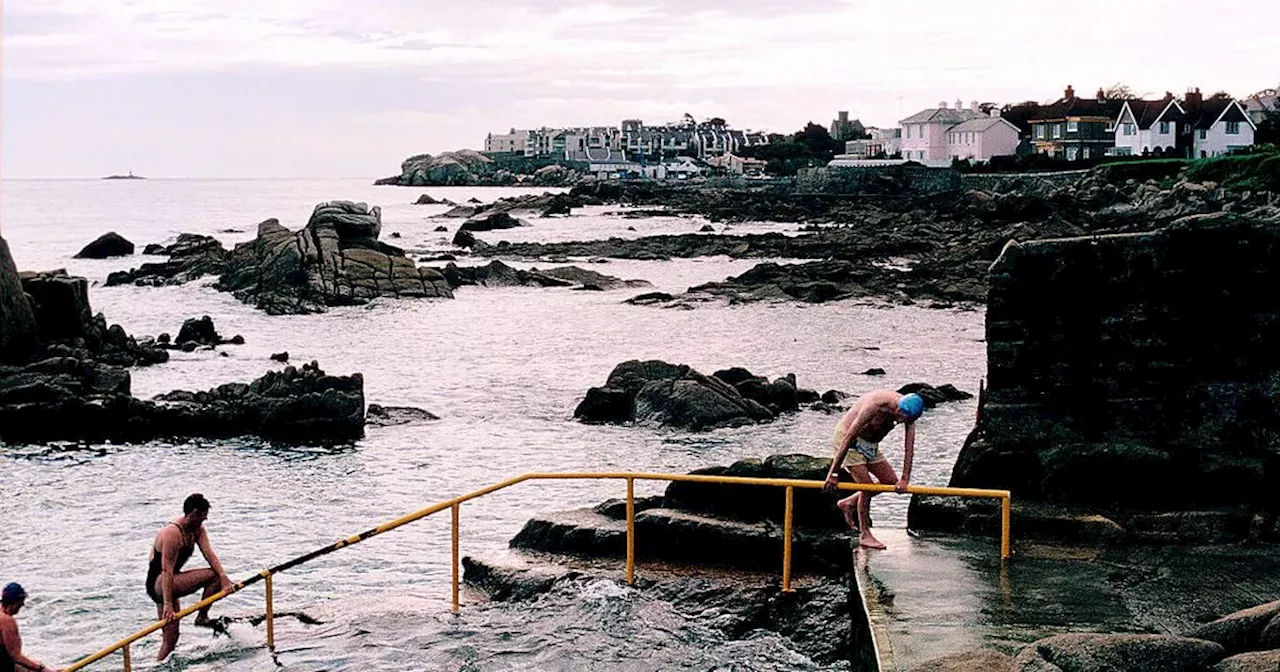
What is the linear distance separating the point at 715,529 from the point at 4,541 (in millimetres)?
12209

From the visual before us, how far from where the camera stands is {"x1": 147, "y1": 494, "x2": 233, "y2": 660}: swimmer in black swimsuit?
42.3ft

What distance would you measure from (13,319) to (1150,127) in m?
101

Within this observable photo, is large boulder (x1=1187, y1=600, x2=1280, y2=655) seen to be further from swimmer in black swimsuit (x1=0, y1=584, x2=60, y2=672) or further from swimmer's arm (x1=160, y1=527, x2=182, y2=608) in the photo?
swimmer in black swimsuit (x1=0, y1=584, x2=60, y2=672)

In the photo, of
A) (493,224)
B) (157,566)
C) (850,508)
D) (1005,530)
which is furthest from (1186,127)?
(157,566)

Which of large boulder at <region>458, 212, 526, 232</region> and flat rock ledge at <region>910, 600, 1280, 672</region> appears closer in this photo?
flat rock ledge at <region>910, 600, 1280, 672</region>

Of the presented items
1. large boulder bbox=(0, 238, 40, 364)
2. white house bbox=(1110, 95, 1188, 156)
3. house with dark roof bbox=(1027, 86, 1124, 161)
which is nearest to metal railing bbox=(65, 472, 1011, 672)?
large boulder bbox=(0, 238, 40, 364)

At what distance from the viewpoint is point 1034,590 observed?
11094 millimetres

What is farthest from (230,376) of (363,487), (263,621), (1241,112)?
(1241,112)

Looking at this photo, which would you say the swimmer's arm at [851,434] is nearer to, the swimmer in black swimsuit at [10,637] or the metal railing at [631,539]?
the metal railing at [631,539]

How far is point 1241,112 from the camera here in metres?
110

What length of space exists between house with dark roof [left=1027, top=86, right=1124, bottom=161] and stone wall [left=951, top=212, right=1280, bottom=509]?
383 feet

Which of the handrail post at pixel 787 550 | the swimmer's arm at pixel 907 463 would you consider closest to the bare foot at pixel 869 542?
the swimmer's arm at pixel 907 463

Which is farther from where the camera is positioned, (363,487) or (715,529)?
(363,487)

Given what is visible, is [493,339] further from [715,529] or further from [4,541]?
[715,529]
